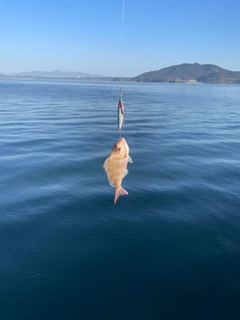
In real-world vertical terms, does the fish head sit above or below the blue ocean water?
above

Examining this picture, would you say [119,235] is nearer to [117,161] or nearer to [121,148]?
[117,161]

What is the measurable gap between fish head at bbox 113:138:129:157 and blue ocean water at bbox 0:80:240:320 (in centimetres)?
1506

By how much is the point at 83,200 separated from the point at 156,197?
383 inches

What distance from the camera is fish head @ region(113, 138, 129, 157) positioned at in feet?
32.1

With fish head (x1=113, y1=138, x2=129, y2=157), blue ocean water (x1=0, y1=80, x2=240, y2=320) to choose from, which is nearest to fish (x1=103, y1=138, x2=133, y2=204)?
fish head (x1=113, y1=138, x2=129, y2=157)

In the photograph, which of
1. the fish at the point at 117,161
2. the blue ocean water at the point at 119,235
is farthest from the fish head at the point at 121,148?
the blue ocean water at the point at 119,235

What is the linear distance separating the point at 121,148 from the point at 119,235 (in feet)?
64.1

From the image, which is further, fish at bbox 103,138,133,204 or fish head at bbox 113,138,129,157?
fish at bbox 103,138,133,204

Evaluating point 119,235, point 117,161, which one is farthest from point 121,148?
point 119,235

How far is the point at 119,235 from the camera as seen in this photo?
90.4 ft

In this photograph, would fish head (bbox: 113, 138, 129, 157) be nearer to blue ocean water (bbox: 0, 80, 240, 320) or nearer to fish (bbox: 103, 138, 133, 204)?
fish (bbox: 103, 138, 133, 204)

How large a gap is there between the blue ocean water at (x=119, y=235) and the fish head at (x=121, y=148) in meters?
15.1

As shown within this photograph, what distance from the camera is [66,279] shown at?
2223 centimetres

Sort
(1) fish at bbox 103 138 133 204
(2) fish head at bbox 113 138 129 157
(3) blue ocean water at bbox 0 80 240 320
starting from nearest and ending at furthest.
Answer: (2) fish head at bbox 113 138 129 157 → (1) fish at bbox 103 138 133 204 → (3) blue ocean water at bbox 0 80 240 320
